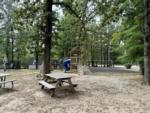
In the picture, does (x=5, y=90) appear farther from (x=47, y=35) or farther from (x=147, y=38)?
(x=147, y=38)

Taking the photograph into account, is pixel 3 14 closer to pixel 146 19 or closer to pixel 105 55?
pixel 105 55

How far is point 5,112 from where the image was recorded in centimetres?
795

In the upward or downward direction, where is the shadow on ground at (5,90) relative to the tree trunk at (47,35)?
downward

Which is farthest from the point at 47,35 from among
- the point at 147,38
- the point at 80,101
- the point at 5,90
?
the point at 80,101

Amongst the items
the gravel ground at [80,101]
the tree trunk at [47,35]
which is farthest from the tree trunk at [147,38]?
the tree trunk at [47,35]

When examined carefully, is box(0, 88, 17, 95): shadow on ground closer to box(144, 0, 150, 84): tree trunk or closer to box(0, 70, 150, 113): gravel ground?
box(0, 70, 150, 113): gravel ground

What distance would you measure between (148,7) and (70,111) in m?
7.29

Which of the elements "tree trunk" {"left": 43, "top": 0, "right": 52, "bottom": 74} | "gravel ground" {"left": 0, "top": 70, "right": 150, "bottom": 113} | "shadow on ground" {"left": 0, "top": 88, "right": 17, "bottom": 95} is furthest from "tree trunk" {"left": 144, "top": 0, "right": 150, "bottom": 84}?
"shadow on ground" {"left": 0, "top": 88, "right": 17, "bottom": 95}

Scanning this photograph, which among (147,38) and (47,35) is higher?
(47,35)

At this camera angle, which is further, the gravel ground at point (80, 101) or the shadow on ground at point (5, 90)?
the shadow on ground at point (5, 90)

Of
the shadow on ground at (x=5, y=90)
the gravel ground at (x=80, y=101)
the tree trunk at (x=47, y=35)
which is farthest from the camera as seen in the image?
the tree trunk at (x=47, y=35)

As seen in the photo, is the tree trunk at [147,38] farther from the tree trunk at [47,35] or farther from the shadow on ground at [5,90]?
the shadow on ground at [5,90]

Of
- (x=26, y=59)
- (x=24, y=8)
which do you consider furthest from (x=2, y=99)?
(x=26, y=59)

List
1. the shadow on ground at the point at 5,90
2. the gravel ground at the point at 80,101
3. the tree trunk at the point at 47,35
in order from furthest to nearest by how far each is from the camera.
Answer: the tree trunk at the point at 47,35 < the shadow on ground at the point at 5,90 < the gravel ground at the point at 80,101
